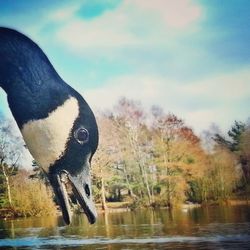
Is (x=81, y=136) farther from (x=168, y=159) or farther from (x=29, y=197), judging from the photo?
(x=29, y=197)

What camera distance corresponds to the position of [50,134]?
2.45m

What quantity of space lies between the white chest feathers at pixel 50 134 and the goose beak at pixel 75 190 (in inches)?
3.3

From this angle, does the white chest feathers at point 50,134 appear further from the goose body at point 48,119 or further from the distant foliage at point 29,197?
the distant foliage at point 29,197

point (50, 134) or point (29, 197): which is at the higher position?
point (50, 134)

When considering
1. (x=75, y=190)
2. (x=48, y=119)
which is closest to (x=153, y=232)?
(x=75, y=190)

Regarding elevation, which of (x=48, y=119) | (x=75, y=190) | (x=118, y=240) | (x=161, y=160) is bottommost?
(x=118, y=240)

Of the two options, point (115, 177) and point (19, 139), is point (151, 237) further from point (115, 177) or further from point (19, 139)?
point (19, 139)

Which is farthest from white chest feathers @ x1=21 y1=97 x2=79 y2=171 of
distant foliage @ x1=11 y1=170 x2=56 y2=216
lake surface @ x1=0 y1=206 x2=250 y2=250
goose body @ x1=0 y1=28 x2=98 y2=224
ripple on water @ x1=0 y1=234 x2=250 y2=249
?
ripple on water @ x1=0 y1=234 x2=250 y2=249

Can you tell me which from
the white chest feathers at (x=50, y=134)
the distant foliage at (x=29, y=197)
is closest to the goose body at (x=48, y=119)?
the white chest feathers at (x=50, y=134)

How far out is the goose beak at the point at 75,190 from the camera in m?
2.37

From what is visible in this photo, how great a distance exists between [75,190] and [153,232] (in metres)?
0.99

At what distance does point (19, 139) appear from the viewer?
3176 mm

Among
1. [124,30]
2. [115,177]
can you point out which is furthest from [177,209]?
[124,30]

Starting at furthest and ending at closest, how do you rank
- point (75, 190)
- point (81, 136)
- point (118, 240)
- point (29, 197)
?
point (29, 197) → point (118, 240) → point (81, 136) → point (75, 190)
